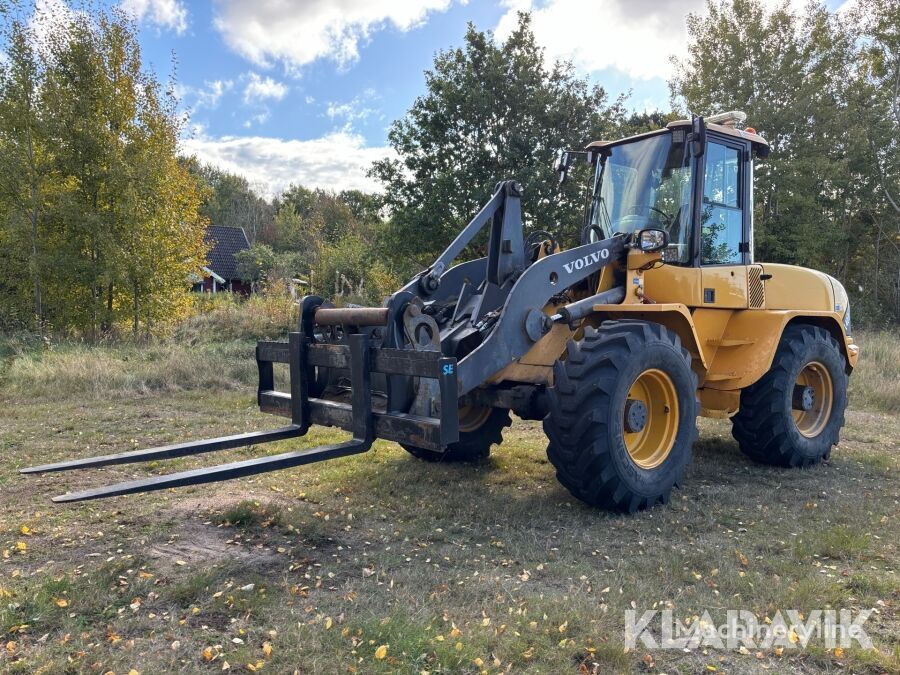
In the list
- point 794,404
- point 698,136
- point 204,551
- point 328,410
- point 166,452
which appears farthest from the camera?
point 794,404

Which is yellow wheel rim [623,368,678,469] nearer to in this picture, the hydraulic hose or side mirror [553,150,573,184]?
the hydraulic hose

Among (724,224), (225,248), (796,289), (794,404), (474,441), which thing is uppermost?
(225,248)

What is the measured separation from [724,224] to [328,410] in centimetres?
402

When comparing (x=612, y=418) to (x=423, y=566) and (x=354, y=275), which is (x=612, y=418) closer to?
(x=423, y=566)

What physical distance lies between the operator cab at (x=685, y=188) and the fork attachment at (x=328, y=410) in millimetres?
2561

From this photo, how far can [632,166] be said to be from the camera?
6074mm

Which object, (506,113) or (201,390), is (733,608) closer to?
(201,390)

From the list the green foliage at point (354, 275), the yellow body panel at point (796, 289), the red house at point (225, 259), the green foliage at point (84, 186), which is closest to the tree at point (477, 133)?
the green foliage at point (354, 275)

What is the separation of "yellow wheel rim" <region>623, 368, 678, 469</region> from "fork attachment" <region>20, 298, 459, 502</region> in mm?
1700

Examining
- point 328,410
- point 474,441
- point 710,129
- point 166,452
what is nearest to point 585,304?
point 474,441

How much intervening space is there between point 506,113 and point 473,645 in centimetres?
1844

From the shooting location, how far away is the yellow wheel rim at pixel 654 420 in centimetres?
514

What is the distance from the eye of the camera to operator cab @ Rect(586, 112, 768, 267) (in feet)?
18.9

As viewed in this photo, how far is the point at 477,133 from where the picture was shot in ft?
64.7
